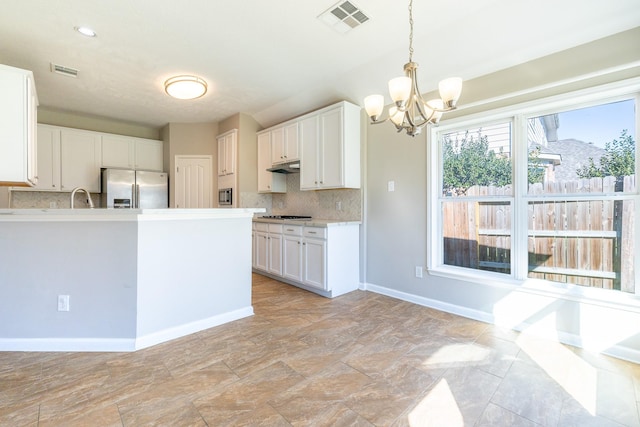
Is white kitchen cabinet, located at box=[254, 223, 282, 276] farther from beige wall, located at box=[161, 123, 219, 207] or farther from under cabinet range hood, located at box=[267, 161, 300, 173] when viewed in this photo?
beige wall, located at box=[161, 123, 219, 207]

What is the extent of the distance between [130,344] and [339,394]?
1675 mm

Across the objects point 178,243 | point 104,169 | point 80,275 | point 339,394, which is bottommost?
point 339,394

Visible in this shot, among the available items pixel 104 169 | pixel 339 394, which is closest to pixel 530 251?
pixel 339 394

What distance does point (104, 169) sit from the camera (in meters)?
5.05

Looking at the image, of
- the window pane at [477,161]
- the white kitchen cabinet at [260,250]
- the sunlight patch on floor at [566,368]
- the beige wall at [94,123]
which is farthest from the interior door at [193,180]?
the sunlight patch on floor at [566,368]

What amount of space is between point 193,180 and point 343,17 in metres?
4.13

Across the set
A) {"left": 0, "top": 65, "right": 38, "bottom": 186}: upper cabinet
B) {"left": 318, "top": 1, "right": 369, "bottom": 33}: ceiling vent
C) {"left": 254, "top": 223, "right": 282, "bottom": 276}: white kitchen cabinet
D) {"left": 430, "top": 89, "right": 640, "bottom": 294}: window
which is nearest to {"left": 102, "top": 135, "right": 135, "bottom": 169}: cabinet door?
{"left": 0, "top": 65, "right": 38, "bottom": 186}: upper cabinet

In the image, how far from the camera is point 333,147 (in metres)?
3.94

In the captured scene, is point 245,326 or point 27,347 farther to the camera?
point 245,326

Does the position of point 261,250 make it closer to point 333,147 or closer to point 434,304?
point 333,147

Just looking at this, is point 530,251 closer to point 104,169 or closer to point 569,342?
point 569,342

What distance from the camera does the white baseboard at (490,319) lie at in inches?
87.1

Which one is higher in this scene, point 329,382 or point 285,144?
point 285,144

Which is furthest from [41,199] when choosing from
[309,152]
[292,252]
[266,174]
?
[309,152]
